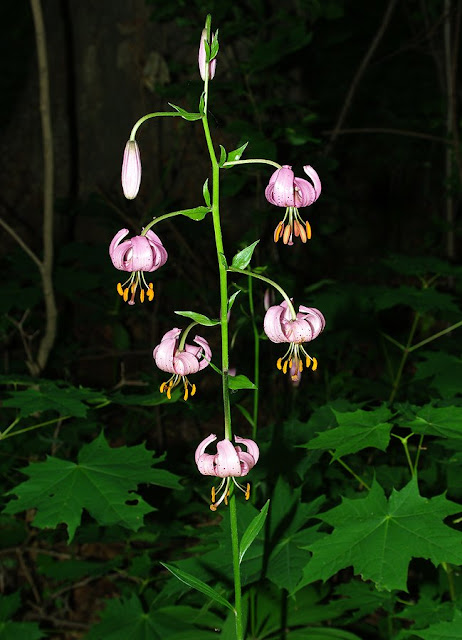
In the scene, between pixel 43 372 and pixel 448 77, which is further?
pixel 448 77

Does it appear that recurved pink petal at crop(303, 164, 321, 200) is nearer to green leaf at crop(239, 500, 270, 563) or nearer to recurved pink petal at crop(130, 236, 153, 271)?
recurved pink petal at crop(130, 236, 153, 271)

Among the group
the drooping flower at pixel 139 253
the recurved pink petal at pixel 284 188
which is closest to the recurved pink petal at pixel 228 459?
the drooping flower at pixel 139 253

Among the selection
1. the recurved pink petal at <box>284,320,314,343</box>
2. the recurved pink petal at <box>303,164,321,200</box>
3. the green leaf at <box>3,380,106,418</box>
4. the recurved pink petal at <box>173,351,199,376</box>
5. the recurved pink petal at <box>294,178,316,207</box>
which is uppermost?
the recurved pink petal at <box>303,164,321,200</box>

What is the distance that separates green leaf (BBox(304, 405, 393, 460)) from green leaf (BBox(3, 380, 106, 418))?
0.64m

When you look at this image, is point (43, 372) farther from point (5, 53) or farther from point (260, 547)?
point (5, 53)

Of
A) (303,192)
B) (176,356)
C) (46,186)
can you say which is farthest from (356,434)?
(46,186)

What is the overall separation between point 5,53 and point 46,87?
4615 mm

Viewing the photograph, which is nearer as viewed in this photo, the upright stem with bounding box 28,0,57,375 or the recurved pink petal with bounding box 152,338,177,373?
the recurved pink petal with bounding box 152,338,177,373

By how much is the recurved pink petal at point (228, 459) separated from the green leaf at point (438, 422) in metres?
0.56

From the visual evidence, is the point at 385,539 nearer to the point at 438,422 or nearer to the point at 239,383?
the point at 438,422

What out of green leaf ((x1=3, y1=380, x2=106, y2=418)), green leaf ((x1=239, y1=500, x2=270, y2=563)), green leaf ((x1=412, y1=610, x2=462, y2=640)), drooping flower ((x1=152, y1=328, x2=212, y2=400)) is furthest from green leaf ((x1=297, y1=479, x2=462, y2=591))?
green leaf ((x1=3, y1=380, x2=106, y2=418))

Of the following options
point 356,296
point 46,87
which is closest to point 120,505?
point 356,296

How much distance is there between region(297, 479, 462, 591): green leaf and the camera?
1.37 metres

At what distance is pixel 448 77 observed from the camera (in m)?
3.77
